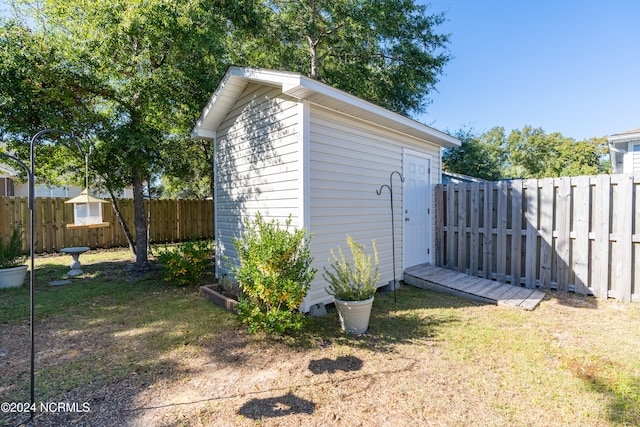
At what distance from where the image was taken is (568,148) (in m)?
25.2

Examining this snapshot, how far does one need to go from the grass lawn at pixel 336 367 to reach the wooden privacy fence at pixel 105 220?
3.65 metres

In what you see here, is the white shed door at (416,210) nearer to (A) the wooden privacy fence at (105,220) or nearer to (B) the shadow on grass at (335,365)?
(B) the shadow on grass at (335,365)

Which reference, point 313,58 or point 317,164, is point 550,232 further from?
point 313,58

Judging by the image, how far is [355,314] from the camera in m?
3.57

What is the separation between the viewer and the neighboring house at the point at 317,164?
4207 mm

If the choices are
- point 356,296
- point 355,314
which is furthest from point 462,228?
point 355,314

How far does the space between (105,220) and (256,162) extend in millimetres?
8219

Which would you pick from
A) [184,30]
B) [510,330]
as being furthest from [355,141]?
[184,30]

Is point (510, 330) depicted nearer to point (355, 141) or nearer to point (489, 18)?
point (355, 141)

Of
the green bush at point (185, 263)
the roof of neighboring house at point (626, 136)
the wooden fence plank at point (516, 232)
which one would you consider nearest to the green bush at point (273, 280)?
the green bush at point (185, 263)

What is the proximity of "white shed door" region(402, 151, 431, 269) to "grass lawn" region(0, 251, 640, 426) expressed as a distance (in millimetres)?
1632

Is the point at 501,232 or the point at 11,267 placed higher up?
the point at 501,232

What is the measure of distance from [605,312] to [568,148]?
27747 mm

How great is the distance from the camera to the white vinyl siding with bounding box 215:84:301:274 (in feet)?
14.1
